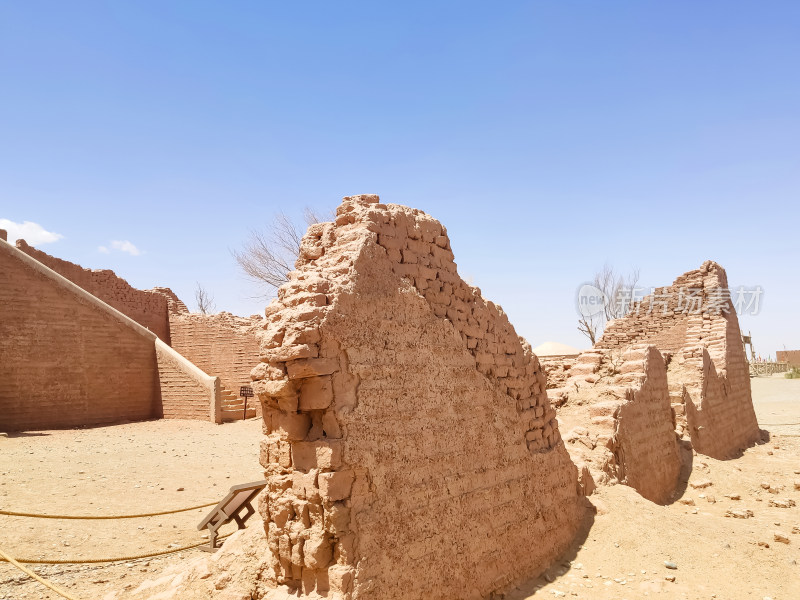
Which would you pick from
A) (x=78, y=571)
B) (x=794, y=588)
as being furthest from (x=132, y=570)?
(x=794, y=588)

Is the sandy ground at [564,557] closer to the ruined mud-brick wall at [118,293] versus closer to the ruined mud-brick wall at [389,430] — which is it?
the ruined mud-brick wall at [389,430]

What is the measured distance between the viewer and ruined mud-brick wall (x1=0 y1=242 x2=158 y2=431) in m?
12.7

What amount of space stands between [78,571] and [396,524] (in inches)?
149

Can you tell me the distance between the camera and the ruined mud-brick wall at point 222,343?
56.4ft

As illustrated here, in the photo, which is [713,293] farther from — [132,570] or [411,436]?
[132,570]

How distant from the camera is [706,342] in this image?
12398 mm

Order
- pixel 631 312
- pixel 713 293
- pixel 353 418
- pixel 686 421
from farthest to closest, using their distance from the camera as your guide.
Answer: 1. pixel 631 312
2. pixel 713 293
3. pixel 686 421
4. pixel 353 418

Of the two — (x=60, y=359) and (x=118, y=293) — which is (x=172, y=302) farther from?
(x=60, y=359)

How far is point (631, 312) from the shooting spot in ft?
45.6

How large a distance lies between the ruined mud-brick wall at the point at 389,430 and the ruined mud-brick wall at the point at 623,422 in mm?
1784

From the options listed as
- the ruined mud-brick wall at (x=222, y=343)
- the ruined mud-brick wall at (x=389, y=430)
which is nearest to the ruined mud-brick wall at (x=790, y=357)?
the ruined mud-brick wall at (x=222, y=343)

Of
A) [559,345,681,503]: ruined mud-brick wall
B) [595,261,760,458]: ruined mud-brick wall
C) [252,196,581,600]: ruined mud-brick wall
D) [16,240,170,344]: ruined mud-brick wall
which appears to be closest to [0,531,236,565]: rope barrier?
[252,196,581,600]: ruined mud-brick wall

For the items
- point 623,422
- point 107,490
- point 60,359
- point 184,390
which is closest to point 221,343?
point 184,390

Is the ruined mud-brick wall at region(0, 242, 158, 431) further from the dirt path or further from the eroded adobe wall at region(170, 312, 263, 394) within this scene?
the eroded adobe wall at region(170, 312, 263, 394)
